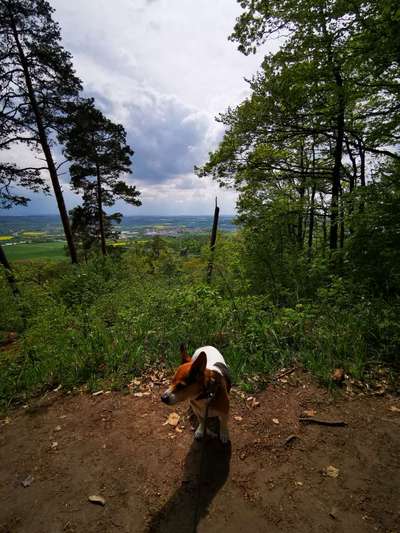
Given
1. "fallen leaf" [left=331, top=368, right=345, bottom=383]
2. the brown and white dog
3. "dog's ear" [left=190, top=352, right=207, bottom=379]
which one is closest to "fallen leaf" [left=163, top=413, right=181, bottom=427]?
the brown and white dog

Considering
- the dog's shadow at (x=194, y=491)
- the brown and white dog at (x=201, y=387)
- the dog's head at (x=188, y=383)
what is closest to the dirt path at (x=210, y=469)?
the dog's shadow at (x=194, y=491)

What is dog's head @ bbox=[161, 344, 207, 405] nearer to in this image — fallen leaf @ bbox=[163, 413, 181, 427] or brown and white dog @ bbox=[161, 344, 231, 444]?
brown and white dog @ bbox=[161, 344, 231, 444]

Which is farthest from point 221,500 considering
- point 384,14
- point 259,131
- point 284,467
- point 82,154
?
point 82,154

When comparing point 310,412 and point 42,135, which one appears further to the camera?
point 42,135

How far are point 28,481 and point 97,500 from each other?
884 mm

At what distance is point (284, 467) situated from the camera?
2561mm

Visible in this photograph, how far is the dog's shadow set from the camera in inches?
84.6

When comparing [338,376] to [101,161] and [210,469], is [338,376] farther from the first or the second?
[101,161]

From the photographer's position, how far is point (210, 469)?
103 inches

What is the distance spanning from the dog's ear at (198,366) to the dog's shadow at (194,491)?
89 centimetres

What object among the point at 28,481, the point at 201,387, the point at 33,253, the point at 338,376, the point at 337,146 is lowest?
the point at 33,253

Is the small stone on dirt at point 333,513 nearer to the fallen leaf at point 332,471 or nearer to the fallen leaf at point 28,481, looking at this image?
the fallen leaf at point 332,471

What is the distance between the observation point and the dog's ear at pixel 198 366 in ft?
7.57

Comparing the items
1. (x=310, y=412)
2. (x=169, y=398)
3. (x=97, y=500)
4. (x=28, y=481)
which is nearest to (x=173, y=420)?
(x=97, y=500)
